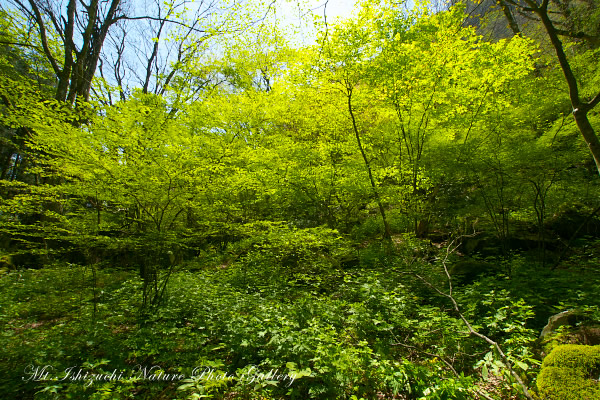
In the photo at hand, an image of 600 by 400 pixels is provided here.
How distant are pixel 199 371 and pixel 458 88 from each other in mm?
7055

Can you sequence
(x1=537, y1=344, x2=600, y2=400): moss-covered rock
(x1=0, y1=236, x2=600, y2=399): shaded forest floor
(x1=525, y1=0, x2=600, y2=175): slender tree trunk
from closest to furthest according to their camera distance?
(x1=537, y1=344, x2=600, y2=400): moss-covered rock < (x1=0, y1=236, x2=600, y2=399): shaded forest floor < (x1=525, y1=0, x2=600, y2=175): slender tree trunk

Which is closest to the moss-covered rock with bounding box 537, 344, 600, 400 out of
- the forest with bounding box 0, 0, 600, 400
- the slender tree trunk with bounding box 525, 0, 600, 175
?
the forest with bounding box 0, 0, 600, 400

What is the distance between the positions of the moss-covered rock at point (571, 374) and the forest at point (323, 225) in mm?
16

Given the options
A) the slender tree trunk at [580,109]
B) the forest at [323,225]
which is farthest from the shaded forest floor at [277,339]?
the slender tree trunk at [580,109]

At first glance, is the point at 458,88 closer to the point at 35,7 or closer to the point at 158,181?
the point at 158,181

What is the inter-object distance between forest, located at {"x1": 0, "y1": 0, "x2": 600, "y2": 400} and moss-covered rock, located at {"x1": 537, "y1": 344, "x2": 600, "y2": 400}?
16 millimetres

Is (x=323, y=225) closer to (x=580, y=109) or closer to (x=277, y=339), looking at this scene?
(x=277, y=339)

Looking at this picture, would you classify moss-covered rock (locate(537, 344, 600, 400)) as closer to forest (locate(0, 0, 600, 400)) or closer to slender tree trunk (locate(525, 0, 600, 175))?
forest (locate(0, 0, 600, 400))

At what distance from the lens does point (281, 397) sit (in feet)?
7.82

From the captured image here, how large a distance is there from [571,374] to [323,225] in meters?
4.44

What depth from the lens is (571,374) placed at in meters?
1.91

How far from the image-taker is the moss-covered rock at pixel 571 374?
1798 mm

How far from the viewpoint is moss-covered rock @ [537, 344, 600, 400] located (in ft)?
5.90

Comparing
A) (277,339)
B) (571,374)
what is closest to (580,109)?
(571,374)
